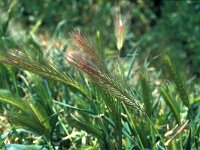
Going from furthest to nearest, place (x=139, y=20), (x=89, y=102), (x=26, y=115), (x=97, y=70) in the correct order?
(x=139, y=20), (x=89, y=102), (x=26, y=115), (x=97, y=70)

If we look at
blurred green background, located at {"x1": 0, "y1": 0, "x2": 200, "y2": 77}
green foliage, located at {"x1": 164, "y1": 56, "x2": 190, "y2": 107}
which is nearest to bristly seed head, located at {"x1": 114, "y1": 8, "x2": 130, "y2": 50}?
green foliage, located at {"x1": 164, "y1": 56, "x2": 190, "y2": 107}

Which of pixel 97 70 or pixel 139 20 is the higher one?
pixel 139 20

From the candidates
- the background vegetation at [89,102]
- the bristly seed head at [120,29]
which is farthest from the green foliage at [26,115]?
the bristly seed head at [120,29]

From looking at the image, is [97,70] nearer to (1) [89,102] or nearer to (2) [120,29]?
(2) [120,29]

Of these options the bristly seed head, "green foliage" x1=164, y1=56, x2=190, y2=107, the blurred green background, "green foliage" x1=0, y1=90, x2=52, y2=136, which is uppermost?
the blurred green background

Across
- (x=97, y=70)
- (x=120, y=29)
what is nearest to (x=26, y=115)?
(x=97, y=70)

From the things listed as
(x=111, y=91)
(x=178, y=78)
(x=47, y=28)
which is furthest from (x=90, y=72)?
(x=47, y=28)

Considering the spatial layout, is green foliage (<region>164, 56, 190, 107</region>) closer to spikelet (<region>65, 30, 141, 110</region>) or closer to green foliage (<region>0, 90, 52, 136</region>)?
spikelet (<region>65, 30, 141, 110</region>)

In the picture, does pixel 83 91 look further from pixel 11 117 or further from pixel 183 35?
pixel 183 35

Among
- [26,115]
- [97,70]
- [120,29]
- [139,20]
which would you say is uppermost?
[139,20]

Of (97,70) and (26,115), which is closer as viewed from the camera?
(97,70)

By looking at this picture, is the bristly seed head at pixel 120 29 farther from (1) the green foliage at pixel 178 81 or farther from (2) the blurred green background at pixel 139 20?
(2) the blurred green background at pixel 139 20
